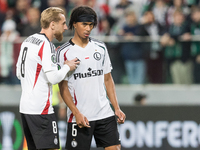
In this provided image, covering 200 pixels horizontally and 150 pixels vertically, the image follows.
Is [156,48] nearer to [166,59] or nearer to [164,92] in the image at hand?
[166,59]

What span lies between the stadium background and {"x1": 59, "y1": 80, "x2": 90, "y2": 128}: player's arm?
3.38m

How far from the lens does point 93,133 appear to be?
5277mm

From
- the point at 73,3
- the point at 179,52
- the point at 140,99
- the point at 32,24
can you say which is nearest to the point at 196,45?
the point at 179,52

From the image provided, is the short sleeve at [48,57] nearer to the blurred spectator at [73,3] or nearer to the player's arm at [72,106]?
the player's arm at [72,106]

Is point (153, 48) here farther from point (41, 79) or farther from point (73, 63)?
point (41, 79)

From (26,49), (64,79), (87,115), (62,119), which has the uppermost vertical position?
(26,49)

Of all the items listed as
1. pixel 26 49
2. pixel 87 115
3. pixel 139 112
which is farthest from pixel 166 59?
pixel 26 49

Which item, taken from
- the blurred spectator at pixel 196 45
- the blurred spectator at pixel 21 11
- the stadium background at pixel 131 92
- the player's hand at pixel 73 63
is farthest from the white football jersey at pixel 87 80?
the blurred spectator at pixel 21 11

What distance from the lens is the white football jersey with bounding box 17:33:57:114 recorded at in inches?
185

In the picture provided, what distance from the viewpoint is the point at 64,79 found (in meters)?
5.06

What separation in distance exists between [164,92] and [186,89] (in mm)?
532

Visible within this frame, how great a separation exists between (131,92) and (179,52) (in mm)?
1497

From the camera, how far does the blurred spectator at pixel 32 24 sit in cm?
968

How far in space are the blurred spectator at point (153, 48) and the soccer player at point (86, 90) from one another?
4.15 metres
